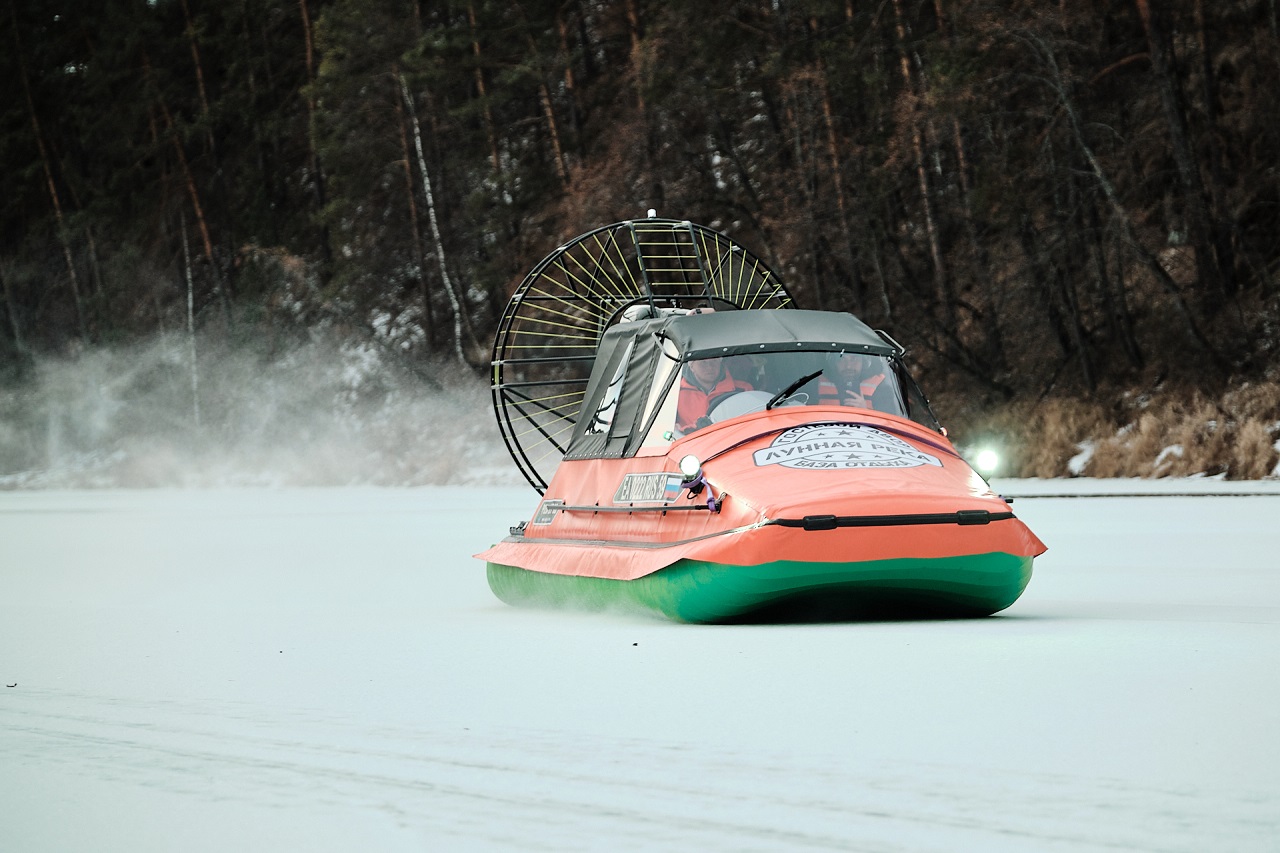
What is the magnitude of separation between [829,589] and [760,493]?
1.89ft

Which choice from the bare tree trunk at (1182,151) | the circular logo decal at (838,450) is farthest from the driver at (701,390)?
the bare tree trunk at (1182,151)

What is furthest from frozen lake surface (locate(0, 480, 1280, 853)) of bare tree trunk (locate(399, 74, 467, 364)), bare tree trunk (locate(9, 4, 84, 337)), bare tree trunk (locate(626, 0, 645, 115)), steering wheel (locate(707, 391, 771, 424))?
bare tree trunk (locate(9, 4, 84, 337))

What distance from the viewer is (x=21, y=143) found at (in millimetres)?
59562

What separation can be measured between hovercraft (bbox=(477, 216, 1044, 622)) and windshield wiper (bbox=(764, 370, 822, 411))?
2 cm

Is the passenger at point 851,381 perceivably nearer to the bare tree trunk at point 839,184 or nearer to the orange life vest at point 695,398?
the orange life vest at point 695,398

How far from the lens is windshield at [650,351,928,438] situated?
29.6ft

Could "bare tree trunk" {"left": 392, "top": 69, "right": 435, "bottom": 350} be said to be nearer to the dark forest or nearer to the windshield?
the dark forest

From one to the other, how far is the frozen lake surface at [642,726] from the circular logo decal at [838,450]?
85 centimetres

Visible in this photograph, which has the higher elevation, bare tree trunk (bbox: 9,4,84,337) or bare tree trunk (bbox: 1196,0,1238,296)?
bare tree trunk (bbox: 9,4,84,337)

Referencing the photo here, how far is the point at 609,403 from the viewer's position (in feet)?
33.5

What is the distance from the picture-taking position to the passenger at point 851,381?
915 cm

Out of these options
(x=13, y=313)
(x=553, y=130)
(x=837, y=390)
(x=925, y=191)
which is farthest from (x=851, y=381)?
(x=13, y=313)

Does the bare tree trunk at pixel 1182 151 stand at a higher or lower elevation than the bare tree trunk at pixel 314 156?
lower

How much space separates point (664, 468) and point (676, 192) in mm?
28420
